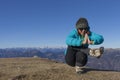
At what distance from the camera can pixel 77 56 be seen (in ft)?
46.7

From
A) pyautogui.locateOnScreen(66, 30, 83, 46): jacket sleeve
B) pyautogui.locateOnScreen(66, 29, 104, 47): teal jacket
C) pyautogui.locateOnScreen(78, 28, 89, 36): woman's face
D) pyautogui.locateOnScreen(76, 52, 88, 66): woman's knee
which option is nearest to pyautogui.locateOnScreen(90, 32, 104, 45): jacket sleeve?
pyautogui.locateOnScreen(66, 29, 104, 47): teal jacket

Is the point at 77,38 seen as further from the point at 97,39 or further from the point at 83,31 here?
the point at 97,39

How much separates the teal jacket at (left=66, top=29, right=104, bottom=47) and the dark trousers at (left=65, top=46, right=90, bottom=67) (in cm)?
63

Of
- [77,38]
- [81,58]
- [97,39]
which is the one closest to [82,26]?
[77,38]

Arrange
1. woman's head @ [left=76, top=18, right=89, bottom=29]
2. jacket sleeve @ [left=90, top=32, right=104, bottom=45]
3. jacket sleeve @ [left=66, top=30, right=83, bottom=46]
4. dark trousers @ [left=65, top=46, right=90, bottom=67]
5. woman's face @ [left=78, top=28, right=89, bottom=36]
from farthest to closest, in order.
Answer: dark trousers @ [left=65, top=46, right=90, bottom=67], woman's face @ [left=78, top=28, right=89, bottom=36], woman's head @ [left=76, top=18, right=89, bottom=29], jacket sleeve @ [left=66, top=30, right=83, bottom=46], jacket sleeve @ [left=90, top=32, right=104, bottom=45]

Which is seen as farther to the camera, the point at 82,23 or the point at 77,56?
the point at 77,56

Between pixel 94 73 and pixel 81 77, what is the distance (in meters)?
1.44

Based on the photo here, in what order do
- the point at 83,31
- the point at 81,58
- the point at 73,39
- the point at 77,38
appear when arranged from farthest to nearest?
the point at 81,58 < the point at 77,38 < the point at 83,31 < the point at 73,39

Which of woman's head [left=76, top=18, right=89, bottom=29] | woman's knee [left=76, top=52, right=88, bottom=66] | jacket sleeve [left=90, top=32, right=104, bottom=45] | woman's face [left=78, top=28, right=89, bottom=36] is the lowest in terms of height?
woman's knee [left=76, top=52, right=88, bottom=66]

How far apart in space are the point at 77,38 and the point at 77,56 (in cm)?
98

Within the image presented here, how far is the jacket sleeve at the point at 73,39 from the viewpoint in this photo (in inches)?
523

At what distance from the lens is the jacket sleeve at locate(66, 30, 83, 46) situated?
43.6 feet

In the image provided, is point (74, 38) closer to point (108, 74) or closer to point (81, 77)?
point (81, 77)

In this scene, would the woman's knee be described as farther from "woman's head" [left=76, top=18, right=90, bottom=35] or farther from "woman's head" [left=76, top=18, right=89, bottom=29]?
"woman's head" [left=76, top=18, right=89, bottom=29]
